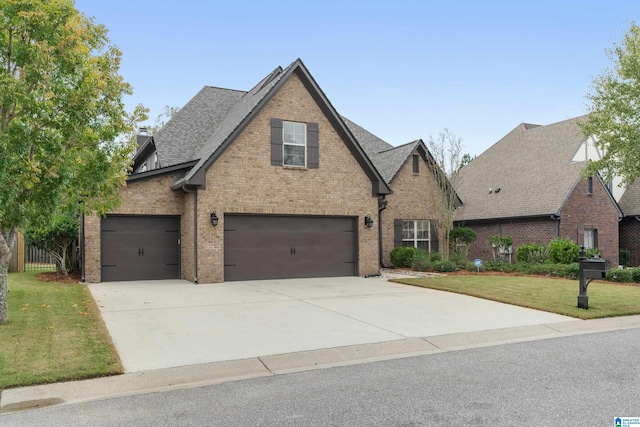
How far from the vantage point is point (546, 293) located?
1250 centimetres

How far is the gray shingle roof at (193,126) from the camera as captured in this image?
18.7 meters

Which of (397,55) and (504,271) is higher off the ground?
(397,55)

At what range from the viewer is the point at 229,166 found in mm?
15617

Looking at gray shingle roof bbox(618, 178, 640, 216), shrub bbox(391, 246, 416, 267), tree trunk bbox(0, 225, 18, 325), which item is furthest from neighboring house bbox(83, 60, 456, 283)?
gray shingle roof bbox(618, 178, 640, 216)

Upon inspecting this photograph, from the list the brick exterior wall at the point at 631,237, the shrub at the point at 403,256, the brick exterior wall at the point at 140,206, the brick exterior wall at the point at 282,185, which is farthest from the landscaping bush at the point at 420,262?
the brick exterior wall at the point at 631,237

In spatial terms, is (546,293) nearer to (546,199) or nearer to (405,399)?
(405,399)

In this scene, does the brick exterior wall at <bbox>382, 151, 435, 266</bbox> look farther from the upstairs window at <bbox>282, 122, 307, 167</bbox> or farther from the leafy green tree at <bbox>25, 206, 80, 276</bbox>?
the leafy green tree at <bbox>25, 206, 80, 276</bbox>

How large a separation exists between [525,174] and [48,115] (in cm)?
2370

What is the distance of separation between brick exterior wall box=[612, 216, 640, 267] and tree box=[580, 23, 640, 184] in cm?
732

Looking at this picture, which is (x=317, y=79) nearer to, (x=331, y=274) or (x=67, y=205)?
(x=331, y=274)

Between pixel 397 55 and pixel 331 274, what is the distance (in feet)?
31.4

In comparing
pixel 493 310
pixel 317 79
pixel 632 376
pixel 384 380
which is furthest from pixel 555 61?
pixel 384 380

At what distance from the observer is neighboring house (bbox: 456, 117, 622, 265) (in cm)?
2286

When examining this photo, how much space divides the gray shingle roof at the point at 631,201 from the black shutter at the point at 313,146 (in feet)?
60.2
